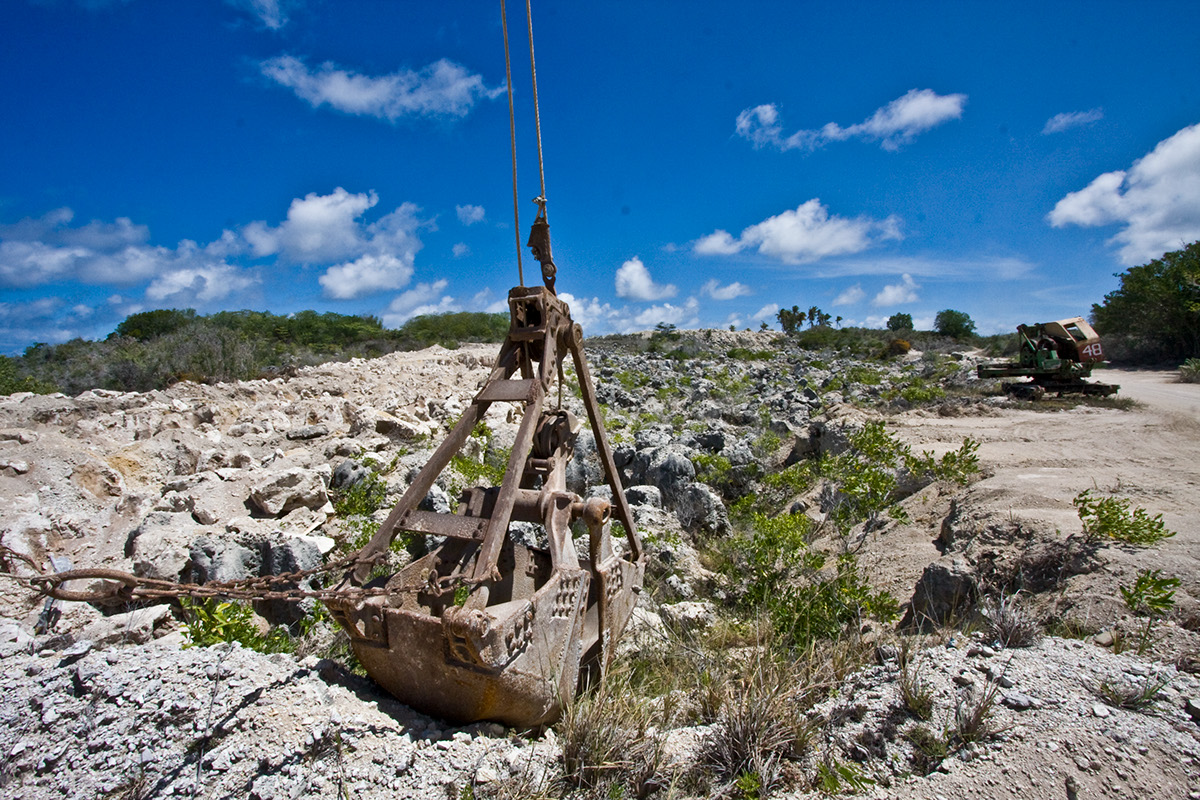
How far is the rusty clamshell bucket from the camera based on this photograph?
2.23m

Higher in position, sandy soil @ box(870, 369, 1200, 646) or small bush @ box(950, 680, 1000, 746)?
sandy soil @ box(870, 369, 1200, 646)

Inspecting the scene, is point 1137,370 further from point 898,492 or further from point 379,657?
point 379,657

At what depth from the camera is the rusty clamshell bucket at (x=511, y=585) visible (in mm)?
2234

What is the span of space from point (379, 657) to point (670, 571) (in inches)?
114

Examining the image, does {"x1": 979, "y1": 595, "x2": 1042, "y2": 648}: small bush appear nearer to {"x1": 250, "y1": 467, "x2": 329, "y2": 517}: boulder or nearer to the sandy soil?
the sandy soil

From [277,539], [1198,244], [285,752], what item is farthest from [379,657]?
[1198,244]

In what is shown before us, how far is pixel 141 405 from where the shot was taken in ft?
25.8

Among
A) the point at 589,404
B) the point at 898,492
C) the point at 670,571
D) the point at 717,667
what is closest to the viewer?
the point at 717,667

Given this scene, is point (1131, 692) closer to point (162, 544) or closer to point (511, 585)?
point (511, 585)

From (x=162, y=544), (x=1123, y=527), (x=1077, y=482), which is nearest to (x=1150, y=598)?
(x=1123, y=527)

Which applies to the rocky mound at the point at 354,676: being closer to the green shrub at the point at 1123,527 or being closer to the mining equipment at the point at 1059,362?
the green shrub at the point at 1123,527

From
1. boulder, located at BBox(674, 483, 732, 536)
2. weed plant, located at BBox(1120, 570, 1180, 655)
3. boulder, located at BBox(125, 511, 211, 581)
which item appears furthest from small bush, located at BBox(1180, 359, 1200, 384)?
boulder, located at BBox(125, 511, 211, 581)

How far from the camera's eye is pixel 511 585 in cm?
350

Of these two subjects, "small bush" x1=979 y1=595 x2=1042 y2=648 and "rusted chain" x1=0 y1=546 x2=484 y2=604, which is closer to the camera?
"rusted chain" x1=0 y1=546 x2=484 y2=604
